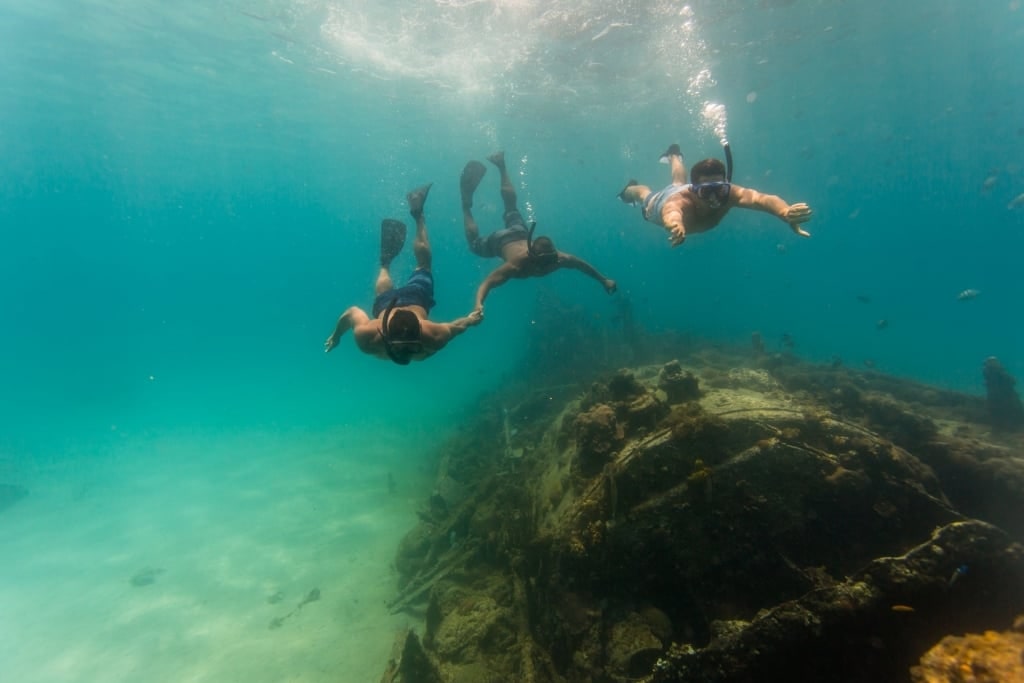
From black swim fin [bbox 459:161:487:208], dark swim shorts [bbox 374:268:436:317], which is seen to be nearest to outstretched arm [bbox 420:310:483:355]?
dark swim shorts [bbox 374:268:436:317]

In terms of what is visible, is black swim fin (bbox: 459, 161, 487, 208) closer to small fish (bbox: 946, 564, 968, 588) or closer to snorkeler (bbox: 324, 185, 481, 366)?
snorkeler (bbox: 324, 185, 481, 366)

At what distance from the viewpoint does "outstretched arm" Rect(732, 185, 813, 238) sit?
5320 millimetres

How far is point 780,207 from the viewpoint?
5.68 m

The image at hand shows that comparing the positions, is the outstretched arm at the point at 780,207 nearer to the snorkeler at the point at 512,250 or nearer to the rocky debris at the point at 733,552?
the rocky debris at the point at 733,552

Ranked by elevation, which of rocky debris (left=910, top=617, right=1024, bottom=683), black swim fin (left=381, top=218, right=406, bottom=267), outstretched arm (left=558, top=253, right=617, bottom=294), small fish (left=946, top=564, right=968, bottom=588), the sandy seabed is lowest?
rocky debris (left=910, top=617, right=1024, bottom=683)

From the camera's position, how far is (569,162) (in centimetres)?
5891

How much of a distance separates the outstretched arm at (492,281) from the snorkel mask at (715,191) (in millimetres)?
3604

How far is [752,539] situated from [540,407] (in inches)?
461

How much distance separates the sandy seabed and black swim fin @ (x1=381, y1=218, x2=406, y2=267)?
7.87 meters

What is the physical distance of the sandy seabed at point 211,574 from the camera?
390 inches

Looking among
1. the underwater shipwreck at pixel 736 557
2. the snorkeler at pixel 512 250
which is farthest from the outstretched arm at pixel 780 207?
the snorkeler at pixel 512 250

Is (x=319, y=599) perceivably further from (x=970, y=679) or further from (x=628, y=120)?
(x=628, y=120)

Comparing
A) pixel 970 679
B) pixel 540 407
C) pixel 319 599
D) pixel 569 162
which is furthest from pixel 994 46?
pixel 319 599

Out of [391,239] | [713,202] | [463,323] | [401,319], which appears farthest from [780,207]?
[391,239]
